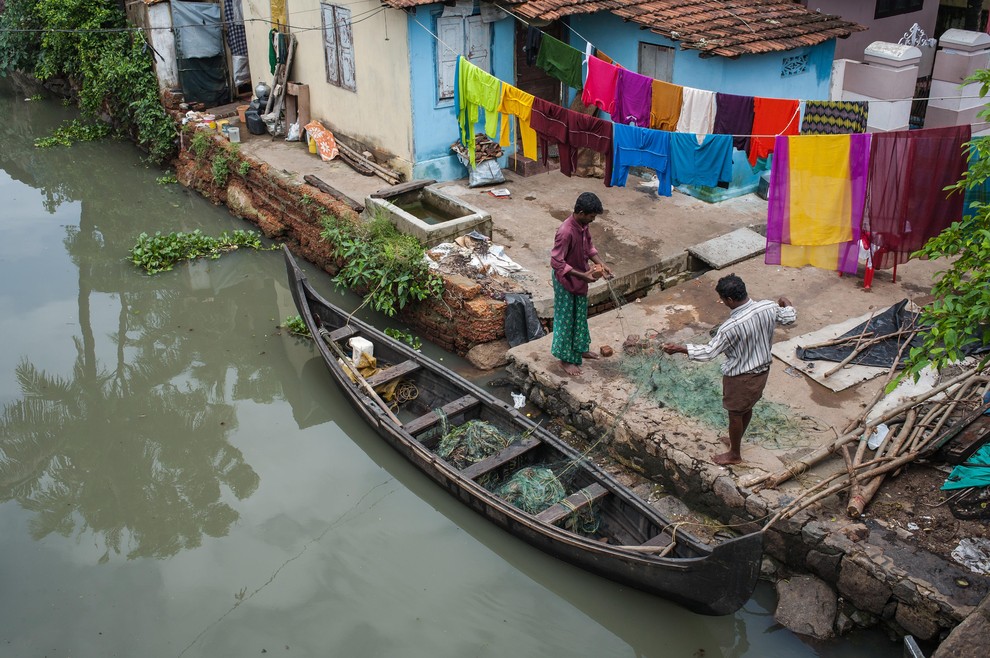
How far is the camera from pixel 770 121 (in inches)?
351

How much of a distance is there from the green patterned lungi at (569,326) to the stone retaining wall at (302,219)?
1.27 metres

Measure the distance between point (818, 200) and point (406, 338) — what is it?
4.64 meters

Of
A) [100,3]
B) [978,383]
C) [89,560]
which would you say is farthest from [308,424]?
[100,3]

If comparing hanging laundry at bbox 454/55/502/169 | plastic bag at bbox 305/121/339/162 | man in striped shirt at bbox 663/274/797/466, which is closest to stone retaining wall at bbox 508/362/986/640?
man in striped shirt at bbox 663/274/797/466

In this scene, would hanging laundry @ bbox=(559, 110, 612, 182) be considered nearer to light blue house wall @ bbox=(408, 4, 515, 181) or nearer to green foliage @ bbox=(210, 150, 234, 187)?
light blue house wall @ bbox=(408, 4, 515, 181)

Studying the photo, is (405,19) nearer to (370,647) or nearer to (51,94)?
(370,647)

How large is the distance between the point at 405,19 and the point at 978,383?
7921mm

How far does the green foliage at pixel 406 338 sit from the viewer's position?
31.8 feet

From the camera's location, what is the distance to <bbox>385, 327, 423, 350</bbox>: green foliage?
9.70 m

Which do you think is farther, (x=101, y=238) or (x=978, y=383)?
(x=101, y=238)

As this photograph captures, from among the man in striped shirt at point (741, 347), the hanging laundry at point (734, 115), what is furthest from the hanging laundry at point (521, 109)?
the man in striped shirt at point (741, 347)

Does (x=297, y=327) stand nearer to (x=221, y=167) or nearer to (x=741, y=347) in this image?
(x=221, y=167)

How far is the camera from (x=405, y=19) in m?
11.0

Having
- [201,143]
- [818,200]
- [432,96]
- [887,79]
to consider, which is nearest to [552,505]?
[818,200]
